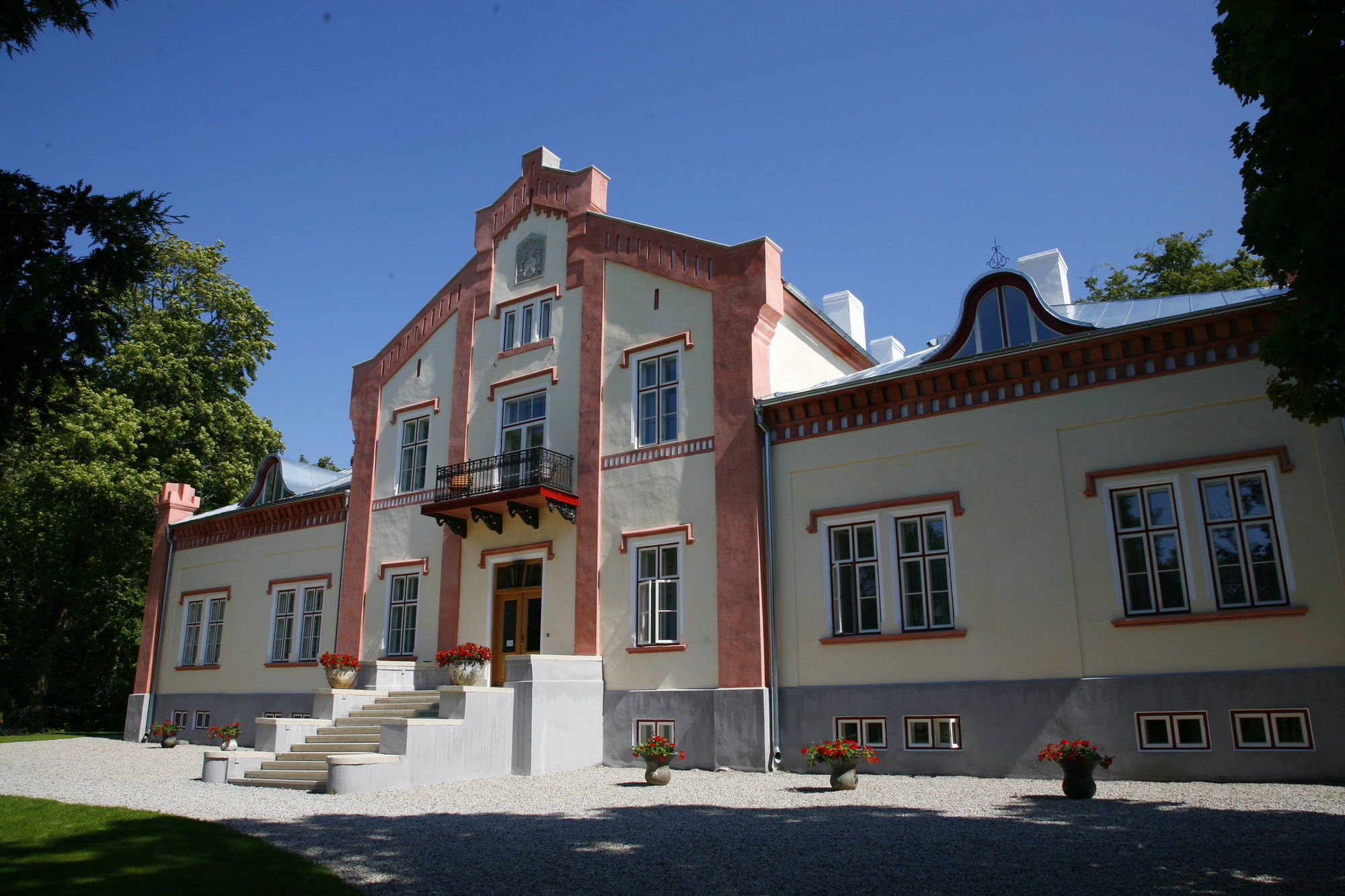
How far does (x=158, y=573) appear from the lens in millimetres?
26562

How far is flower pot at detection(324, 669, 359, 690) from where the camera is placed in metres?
18.4

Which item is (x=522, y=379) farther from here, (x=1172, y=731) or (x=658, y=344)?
(x=1172, y=731)

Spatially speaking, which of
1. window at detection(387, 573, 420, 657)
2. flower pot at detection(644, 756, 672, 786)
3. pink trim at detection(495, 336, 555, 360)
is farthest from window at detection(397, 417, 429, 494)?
flower pot at detection(644, 756, 672, 786)

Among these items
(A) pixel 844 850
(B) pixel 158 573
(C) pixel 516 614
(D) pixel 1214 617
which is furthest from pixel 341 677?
(D) pixel 1214 617

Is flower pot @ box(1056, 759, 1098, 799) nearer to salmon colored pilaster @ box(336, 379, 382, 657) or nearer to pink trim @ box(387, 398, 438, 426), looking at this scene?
pink trim @ box(387, 398, 438, 426)

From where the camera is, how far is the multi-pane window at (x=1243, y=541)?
12.0 metres

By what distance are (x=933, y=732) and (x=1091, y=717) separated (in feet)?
7.44

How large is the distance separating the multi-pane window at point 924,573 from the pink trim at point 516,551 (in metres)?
7.04

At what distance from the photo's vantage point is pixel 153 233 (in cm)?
800

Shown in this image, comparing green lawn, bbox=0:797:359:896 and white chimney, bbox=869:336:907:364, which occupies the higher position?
white chimney, bbox=869:336:907:364

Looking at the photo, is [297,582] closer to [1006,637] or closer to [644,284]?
[644,284]

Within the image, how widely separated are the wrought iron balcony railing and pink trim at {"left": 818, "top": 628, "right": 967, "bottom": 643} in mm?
6236

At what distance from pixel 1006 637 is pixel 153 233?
1191 centimetres

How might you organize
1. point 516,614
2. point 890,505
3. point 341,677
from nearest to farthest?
point 890,505 → point 341,677 → point 516,614
